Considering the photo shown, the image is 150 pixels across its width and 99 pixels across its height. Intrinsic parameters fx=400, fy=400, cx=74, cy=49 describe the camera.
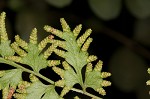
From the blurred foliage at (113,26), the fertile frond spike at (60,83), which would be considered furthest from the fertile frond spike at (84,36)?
the blurred foliage at (113,26)

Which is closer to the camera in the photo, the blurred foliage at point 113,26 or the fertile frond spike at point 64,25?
the fertile frond spike at point 64,25

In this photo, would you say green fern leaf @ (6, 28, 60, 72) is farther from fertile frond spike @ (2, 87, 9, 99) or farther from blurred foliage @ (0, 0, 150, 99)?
blurred foliage @ (0, 0, 150, 99)

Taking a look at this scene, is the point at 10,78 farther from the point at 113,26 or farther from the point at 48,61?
the point at 113,26

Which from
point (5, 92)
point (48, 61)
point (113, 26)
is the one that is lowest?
point (5, 92)

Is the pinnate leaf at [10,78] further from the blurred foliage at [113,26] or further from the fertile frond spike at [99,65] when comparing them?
the blurred foliage at [113,26]

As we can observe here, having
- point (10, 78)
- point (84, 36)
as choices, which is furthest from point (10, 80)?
point (84, 36)

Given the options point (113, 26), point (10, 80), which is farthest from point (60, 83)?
point (113, 26)

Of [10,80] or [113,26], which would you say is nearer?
[10,80]

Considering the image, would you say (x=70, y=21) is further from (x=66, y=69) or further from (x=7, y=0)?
(x=66, y=69)

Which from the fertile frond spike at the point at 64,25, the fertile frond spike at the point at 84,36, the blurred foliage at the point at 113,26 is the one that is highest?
the blurred foliage at the point at 113,26

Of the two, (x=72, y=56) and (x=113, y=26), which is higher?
(x=113, y=26)
